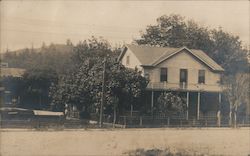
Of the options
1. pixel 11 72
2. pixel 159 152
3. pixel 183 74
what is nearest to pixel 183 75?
pixel 183 74

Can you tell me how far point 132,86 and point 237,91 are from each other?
331 inches

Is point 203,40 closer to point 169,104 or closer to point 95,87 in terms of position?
point 169,104

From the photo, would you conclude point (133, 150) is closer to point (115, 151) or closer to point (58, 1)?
point (115, 151)

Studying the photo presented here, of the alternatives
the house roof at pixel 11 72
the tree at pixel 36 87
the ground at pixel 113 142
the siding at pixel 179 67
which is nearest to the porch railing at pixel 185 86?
the siding at pixel 179 67

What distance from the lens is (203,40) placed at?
46.8 metres

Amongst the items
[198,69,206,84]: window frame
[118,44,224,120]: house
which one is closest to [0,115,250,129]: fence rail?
[118,44,224,120]: house

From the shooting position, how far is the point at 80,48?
4462cm

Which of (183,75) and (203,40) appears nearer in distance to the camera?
(183,75)

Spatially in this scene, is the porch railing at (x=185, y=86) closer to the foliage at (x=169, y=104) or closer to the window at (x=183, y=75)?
the window at (x=183, y=75)

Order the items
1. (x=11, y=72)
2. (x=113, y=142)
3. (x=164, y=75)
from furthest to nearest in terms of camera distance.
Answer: (x=164, y=75) → (x=11, y=72) → (x=113, y=142)

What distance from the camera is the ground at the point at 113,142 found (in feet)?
74.2

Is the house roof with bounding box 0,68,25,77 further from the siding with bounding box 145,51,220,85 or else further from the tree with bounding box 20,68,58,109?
the siding with bounding box 145,51,220,85

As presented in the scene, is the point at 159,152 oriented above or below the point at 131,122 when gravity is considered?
below

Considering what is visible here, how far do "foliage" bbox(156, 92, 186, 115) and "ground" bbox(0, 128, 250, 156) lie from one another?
5936mm
